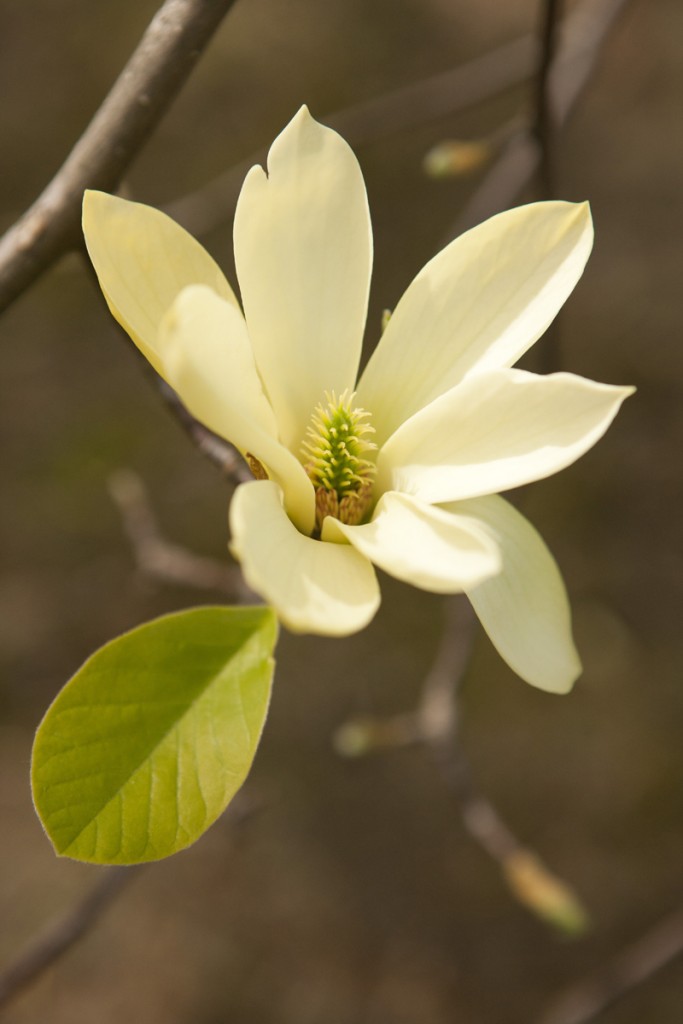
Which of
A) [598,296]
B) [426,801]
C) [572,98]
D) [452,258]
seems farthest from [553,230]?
[598,296]

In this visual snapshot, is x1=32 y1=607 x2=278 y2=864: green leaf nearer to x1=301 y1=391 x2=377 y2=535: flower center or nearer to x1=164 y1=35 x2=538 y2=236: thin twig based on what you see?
x1=301 y1=391 x2=377 y2=535: flower center

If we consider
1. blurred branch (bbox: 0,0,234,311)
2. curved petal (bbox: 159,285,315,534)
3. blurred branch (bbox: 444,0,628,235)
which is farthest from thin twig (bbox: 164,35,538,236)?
curved petal (bbox: 159,285,315,534)

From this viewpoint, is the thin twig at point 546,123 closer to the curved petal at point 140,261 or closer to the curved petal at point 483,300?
the curved petal at point 483,300

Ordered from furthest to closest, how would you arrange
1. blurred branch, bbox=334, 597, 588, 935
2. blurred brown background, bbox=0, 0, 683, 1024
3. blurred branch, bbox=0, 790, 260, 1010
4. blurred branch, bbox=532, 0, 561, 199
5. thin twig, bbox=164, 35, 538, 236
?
blurred brown background, bbox=0, 0, 683, 1024, thin twig, bbox=164, 35, 538, 236, blurred branch, bbox=334, 597, 588, 935, blurred branch, bbox=0, 790, 260, 1010, blurred branch, bbox=532, 0, 561, 199

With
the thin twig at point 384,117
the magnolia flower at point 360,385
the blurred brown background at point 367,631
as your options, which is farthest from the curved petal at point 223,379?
the blurred brown background at point 367,631

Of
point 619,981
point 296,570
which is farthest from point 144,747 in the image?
point 619,981

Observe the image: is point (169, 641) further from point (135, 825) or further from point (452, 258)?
point (452, 258)
